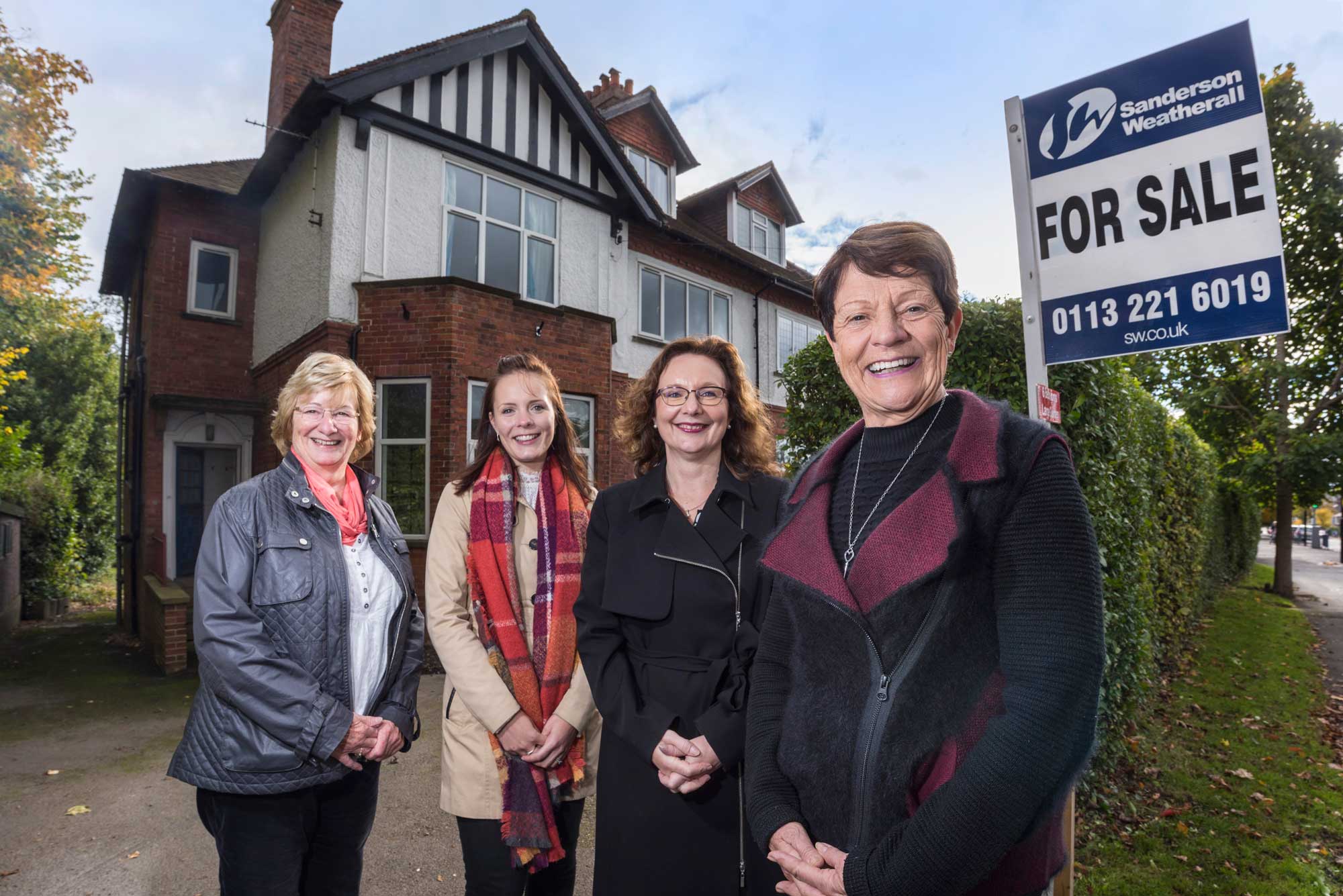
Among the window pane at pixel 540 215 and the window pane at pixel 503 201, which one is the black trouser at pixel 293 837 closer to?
the window pane at pixel 503 201

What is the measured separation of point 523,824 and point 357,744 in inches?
23.9

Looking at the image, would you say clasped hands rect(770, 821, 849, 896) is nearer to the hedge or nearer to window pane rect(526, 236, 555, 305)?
the hedge

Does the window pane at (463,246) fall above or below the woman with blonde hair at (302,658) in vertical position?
above

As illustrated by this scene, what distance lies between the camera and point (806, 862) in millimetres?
1524

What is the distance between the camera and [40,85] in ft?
48.9

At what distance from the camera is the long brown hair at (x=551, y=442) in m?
2.78

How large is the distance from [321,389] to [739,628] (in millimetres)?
1732

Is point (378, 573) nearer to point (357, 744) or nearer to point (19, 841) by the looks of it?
point (357, 744)

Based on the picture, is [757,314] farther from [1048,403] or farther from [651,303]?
[1048,403]

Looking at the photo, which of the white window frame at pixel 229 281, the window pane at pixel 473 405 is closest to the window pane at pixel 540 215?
the window pane at pixel 473 405

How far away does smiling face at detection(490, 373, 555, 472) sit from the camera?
273 centimetres

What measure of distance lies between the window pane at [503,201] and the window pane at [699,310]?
4.74m

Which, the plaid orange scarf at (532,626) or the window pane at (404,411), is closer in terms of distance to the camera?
the plaid orange scarf at (532,626)

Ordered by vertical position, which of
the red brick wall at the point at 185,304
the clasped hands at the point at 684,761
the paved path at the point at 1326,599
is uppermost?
the red brick wall at the point at 185,304
